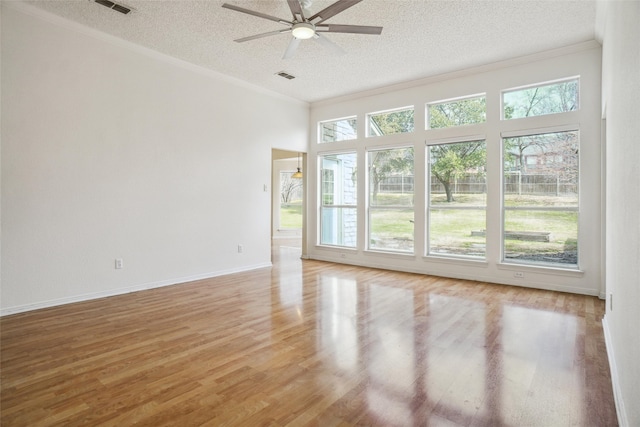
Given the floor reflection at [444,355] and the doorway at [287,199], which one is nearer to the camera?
the floor reflection at [444,355]

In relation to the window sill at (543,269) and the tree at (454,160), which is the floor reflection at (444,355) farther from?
the tree at (454,160)

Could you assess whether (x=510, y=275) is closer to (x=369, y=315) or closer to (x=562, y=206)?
(x=562, y=206)

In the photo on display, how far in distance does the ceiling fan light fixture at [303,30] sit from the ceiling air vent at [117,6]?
1822mm

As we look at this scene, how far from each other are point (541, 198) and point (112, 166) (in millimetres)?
5692

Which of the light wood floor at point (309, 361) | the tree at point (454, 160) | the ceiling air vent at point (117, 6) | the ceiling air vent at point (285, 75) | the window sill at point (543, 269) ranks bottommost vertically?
the light wood floor at point (309, 361)

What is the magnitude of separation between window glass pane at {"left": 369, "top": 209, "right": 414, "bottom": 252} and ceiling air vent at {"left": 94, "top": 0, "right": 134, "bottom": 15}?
4689 mm

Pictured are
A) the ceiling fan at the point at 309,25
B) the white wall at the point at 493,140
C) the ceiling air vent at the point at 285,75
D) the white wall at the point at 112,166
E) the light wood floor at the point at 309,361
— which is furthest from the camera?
the ceiling air vent at the point at 285,75

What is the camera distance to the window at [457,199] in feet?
17.5

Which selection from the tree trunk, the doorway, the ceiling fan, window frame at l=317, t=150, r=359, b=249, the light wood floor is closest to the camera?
the light wood floor

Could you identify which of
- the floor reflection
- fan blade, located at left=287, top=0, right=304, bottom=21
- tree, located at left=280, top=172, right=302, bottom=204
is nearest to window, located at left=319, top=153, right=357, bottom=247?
the floor reflection

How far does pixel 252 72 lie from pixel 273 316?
3.82 meters

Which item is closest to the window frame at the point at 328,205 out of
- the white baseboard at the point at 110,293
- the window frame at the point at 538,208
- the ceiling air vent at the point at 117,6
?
the white baseboard at the point at 110,293

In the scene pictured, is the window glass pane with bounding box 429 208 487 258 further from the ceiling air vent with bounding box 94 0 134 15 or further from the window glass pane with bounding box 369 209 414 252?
the ceiling air vent with bounding box 94 0 134 15

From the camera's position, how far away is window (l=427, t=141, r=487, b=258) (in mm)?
5340
